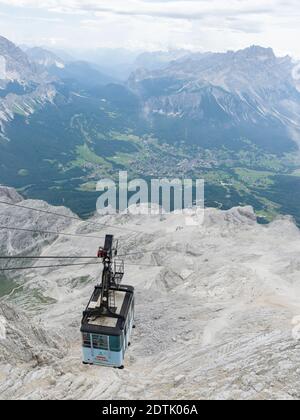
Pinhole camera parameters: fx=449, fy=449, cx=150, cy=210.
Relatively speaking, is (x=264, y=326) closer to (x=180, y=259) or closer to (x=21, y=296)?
(x=180, y=259)

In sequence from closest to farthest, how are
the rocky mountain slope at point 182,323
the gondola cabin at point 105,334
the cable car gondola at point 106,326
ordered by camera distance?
the cable car gondola at point 106,326 → the gondola cabin at point 105,334 → the rocky mountain slope at point 182,323

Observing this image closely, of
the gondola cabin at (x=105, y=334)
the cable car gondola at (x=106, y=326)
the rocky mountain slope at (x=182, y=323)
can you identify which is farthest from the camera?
the rocky mountain slope at (x=182, y=323)

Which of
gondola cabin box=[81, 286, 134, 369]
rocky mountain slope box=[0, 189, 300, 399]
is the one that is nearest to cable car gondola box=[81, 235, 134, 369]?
gondola cabin box=[81, 286, 134, 369]

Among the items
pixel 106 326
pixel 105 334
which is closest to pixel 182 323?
A: pixel 106 326

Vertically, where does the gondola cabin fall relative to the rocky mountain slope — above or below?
above

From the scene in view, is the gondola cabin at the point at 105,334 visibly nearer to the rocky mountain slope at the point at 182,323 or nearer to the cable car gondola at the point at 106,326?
the cable car gondola at the point at 106,326

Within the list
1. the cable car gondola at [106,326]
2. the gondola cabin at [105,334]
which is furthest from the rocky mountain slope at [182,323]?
the cable car gondola at [106,326]

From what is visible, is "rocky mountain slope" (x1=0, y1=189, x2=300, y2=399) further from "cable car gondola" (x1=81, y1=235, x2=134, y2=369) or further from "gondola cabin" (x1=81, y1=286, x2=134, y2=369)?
"cable car gondola" (x1=81, y1=235, x2=134, y2=369)

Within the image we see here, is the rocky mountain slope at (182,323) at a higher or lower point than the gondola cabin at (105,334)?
lower

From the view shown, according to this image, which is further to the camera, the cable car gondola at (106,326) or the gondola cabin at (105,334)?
the gondola cabin at (105,334)
